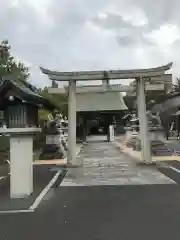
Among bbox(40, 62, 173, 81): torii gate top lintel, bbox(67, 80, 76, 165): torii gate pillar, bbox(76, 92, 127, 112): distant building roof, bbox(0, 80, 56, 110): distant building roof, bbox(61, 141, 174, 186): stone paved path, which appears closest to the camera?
bbox(0, 80, 56, 110): distant building roof

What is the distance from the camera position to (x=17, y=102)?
10.6 metres

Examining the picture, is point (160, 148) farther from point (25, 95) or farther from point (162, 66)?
point (25, 95)

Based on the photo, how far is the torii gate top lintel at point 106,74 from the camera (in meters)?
18.5

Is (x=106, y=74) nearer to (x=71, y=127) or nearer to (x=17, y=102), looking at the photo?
(x=71, y=127)

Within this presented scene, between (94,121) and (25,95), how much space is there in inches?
1875

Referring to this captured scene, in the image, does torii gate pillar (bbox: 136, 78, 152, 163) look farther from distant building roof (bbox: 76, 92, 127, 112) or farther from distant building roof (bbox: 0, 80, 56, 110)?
distant building roof (bbox: 0, 80, 56, 110)

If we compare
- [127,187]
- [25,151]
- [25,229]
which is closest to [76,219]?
[25,229]

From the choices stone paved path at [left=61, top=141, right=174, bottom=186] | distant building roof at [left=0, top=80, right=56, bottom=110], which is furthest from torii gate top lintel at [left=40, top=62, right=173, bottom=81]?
distant building roof at [left=0, top=80, right=56, bottom=110]

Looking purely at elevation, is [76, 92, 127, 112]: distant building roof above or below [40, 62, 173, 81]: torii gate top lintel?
below

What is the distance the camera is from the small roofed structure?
34.3 feet

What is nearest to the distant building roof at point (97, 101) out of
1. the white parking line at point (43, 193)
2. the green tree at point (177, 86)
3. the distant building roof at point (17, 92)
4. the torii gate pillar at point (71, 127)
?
the torii gate pillar at point (71, 127)

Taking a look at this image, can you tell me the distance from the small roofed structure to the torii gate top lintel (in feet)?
24.7

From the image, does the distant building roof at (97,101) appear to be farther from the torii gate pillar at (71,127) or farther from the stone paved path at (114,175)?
the stone paved path at (114,175)

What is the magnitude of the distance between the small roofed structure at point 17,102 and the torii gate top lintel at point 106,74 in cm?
754
